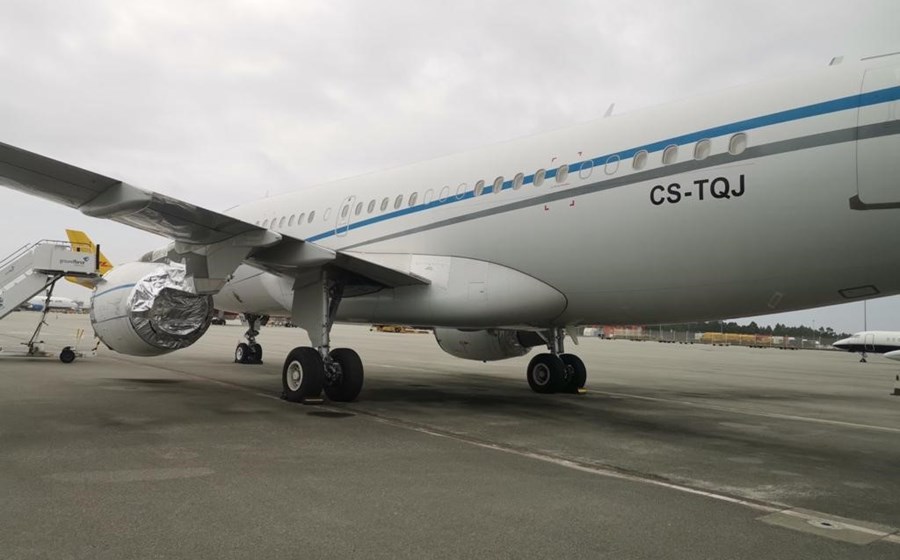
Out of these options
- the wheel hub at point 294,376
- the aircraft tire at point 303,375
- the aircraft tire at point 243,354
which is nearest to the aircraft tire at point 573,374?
the aircraft tire at point 303,375

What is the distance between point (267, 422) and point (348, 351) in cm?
227

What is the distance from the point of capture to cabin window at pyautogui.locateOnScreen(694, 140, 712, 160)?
6.96m

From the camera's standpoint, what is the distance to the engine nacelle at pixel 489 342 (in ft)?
42.8

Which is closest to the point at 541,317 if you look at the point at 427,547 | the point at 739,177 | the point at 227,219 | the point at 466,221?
the point at 466,221

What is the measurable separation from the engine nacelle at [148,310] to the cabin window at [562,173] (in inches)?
257

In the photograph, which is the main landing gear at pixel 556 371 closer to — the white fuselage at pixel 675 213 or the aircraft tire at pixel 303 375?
the white fuselage at pixel 675 213

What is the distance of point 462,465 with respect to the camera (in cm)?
569

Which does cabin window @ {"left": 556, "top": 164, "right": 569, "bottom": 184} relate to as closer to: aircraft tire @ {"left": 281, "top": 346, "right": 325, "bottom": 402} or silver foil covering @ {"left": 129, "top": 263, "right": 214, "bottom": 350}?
aircraft tire @ {"left": 281, "top": 346, "right": 325, "bottom": 402}

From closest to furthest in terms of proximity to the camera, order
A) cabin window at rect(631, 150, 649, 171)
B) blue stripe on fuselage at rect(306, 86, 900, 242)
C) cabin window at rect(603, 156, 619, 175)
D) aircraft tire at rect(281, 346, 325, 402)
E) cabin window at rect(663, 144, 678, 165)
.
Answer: blue stripe on fuselage at rect(306, 86, 900, 242) → cabin window at rect(663, 144, 678, 165) → cabin window at rect(631, 150, 649, 171) → cabin window at rect(603, 156, 619, 175) → aircraft tire at rect(281, 346, 325, 402)

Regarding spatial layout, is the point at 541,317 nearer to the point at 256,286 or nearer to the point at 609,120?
the point at 609,120

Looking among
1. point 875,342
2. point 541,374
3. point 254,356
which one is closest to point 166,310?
point 541,374

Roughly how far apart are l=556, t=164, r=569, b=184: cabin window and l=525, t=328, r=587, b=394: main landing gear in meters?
4.24

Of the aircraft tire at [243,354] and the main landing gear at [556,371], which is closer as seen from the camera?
the main landing gear at [556,371]

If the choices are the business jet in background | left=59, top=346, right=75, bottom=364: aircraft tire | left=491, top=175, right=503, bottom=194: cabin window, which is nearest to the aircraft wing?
left=491, top=175, right=503, bottom=194: cabin window
